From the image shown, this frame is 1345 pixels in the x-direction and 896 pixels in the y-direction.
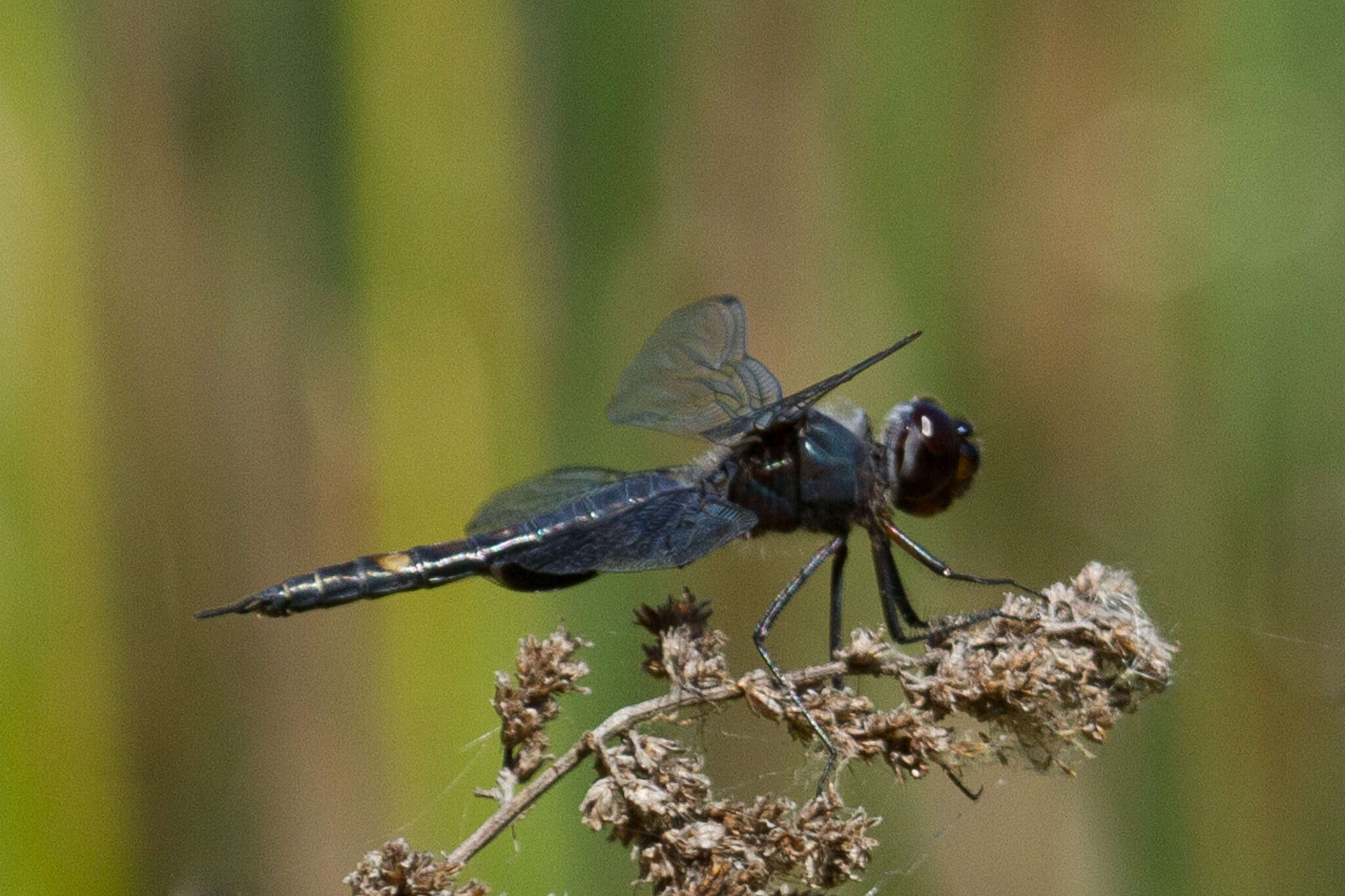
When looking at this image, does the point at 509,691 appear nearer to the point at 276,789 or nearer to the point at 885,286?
the point at 276,789

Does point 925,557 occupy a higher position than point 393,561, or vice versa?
point 393,561

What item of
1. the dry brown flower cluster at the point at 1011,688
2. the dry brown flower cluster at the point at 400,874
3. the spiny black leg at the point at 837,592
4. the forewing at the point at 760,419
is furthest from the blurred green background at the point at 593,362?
the dry brown flower cluster at the point at 400,874

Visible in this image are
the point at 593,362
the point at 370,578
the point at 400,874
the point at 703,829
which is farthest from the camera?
the point at 593,362

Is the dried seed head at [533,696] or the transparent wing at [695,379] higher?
the transparent wing at [695,379]

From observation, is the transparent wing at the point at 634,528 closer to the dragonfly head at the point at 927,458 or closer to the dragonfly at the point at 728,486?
the dragonfly at the point at 728,486

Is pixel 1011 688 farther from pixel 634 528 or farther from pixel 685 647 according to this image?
pixel 634 528

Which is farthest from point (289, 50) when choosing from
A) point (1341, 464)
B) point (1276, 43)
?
point (1341, 464)

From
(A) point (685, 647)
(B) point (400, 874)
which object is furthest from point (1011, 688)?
(B) point (400, 874)
